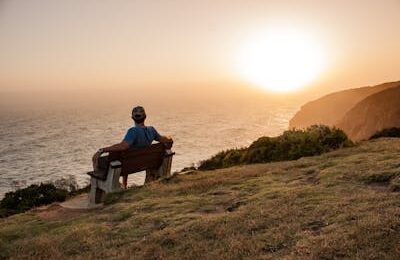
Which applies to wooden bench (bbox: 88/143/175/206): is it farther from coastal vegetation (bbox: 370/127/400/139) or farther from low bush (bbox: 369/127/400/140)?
coastal vegetation (bbox: 370/127/400/139)

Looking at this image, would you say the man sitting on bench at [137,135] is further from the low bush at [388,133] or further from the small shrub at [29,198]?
the low bush at [388,133]

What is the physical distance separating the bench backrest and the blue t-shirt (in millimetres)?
253

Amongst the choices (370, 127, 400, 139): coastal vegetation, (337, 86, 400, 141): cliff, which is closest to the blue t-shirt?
(370, 127, 400, 139): coastal vegetation

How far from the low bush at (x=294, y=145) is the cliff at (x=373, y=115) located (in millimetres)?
53194

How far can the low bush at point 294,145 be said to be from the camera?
49.3 ft

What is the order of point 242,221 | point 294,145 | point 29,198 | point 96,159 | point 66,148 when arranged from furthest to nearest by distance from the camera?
point 66,148 < point 29,198 < point 294,145 < point 96,159 < point 242,221

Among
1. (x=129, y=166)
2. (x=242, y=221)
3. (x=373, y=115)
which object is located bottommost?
(x=373, y=115)

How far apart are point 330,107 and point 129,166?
164316 millimetres

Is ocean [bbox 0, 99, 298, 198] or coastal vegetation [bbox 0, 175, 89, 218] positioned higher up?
coastal vegetation [bbox 0, 175, 89, 218]

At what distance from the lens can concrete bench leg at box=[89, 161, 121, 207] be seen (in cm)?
1022

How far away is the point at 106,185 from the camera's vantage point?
1052 cm

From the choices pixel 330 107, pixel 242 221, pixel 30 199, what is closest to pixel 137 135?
pixel 242 221

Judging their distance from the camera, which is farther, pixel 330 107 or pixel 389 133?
pixel 330 107

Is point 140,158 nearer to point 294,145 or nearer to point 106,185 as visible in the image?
point 106,185
